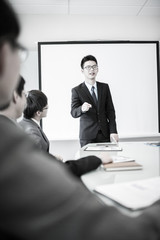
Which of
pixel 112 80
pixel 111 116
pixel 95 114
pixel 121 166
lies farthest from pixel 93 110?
pixel 121 166

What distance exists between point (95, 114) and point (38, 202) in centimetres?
245

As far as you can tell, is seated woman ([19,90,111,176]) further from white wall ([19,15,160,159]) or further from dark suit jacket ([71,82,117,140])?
white wall ([19,15,160,159])

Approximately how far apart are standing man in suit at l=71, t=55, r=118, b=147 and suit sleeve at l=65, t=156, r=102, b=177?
57.6 inches

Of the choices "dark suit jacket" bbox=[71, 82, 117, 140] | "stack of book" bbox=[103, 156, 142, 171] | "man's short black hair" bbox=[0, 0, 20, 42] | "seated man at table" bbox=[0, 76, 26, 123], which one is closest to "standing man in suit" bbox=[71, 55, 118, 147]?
"dark suit jacket" bbox=[71, 82, 117, 140]

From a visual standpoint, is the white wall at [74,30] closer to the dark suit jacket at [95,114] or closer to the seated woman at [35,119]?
the dark suit jacket at [95,114]

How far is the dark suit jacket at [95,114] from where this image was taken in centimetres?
270

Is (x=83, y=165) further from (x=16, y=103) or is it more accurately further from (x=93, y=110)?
(x=93, y=110)

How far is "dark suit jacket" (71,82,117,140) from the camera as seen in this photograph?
270cm

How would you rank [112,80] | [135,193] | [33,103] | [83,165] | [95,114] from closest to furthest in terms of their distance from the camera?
[135,193], [83,165], [33,103], [95,114], [112,80]

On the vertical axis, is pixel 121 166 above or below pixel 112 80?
below

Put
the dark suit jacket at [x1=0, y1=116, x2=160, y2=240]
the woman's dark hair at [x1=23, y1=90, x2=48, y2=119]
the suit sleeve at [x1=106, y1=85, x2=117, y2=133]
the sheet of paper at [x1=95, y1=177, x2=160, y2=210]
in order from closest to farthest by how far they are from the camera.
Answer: the dark suit jacket at [x1=0, y1=116, x2=160, y2=240], the sheet of paper at [x1=95, y1=177, x2=160, y2=210], the woman's dark hair at [x1=23, y1=90, x2=48, y2=119], the suit sleeve at [x1=106, y1=85, x2=117, y2=133]

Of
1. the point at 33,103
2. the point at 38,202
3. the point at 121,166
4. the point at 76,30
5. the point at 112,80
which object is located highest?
the point at 76,30

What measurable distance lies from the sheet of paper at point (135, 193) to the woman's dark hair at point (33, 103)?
1.11 metres

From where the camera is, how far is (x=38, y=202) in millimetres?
320
